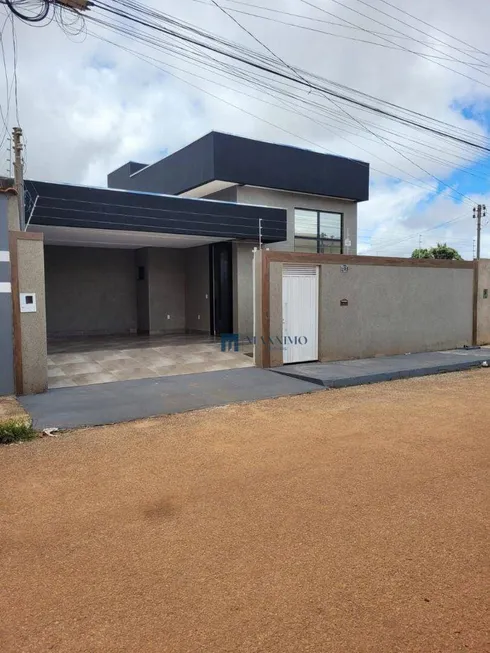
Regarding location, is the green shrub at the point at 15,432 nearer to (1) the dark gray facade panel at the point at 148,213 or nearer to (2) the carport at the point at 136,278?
(2) the carport at the point at 136,278

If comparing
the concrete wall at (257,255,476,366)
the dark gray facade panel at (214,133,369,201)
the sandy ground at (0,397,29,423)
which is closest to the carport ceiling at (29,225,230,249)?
the dark gray facade panel at (214,133,369,201)

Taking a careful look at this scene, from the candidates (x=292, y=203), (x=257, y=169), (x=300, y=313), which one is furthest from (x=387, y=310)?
(x=257, y=169)

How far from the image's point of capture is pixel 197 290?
59.0 ft

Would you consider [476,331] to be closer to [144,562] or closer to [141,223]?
[141,223]

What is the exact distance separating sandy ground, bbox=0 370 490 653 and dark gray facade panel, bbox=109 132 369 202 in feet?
39.7

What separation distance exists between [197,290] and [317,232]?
209 inches

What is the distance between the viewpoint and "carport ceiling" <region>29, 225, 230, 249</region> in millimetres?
13125

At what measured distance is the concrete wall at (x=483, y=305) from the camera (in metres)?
16.2

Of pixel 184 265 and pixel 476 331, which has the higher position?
pixel 184 265

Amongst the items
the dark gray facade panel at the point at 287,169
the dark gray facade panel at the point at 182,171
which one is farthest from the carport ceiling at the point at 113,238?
the dark gray facade panel at the point at 287,169

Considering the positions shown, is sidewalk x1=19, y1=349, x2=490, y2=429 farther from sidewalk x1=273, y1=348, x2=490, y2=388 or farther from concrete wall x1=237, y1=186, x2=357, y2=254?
concrete wall x1=237, y1=186, x2=357, y2=254

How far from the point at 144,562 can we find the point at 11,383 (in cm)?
629

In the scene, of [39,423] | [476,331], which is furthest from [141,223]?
[476,331]

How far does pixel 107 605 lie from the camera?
2.97 metres
